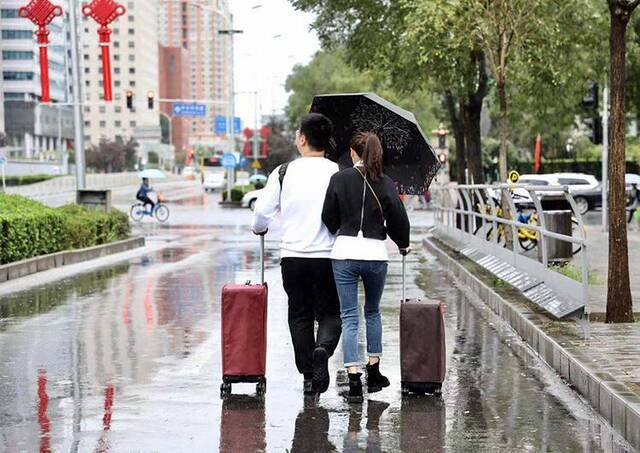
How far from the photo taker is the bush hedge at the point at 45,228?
19734mm

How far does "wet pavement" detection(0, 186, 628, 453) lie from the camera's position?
709 cm

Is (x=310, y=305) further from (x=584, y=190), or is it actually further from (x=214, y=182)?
(x=214, y=182)

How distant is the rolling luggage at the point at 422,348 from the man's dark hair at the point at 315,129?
4.24 ft

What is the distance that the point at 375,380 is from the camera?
8688 millimetres

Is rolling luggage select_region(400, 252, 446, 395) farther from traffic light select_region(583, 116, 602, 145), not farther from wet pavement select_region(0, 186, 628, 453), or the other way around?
traffic light select_region(583, 116, 602, 145)

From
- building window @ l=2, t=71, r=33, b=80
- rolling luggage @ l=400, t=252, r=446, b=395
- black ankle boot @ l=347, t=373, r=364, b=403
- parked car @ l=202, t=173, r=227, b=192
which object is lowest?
parked car @ l=202, t=173, r=227, b=192

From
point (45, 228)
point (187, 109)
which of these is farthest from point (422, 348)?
point (187, 109)

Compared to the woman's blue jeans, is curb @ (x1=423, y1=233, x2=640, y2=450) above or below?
below

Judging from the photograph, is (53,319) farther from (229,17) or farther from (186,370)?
(229,17)

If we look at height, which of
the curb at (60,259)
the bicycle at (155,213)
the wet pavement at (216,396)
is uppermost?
the wet pavement at (216,396)

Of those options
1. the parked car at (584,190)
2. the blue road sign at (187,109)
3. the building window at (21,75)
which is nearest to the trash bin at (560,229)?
the parked car at (584,190)

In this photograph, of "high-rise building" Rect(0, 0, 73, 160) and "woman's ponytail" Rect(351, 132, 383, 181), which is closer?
"woman's ponytail" Rect(351, 132, 383, 181)

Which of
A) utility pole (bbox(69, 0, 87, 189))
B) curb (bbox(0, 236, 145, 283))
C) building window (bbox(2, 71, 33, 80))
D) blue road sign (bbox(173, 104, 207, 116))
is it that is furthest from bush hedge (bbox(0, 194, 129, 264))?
building window (bbox(2, 71, 33, 80))

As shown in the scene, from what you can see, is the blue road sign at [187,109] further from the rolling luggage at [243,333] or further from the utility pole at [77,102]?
the rolling luggage at [243,333]
